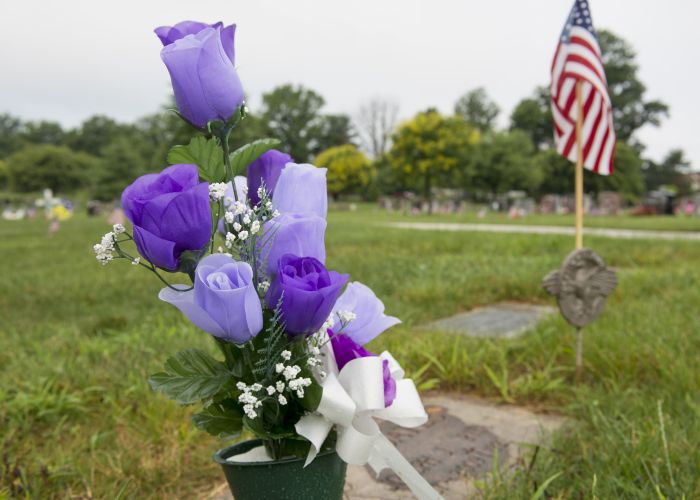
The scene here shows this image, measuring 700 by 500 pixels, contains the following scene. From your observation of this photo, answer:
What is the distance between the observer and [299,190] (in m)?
1.00

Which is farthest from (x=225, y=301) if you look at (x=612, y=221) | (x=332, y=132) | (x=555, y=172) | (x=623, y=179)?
(x=332, y=132)

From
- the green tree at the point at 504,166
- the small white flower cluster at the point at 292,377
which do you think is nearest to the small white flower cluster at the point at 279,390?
the small white flower cluster at the point at 292,377

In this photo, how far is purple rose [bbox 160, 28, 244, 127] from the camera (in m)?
0.86

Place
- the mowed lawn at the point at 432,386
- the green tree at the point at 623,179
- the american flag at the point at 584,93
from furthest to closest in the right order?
the green tree at the point at 623,179 → the american flag at the point at 584,93 → the mowed lawn at the point at 432,386

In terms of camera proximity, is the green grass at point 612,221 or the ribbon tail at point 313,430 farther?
the green grass at point 612,221

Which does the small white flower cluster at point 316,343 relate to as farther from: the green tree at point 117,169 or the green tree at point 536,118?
the green tree at point 536,118

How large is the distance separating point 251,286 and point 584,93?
2560 millimetres

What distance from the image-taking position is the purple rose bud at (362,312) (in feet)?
3.50

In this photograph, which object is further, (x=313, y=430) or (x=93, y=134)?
(x=93, y=134)

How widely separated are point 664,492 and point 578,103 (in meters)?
1.87

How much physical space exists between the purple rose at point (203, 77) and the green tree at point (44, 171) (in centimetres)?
6132

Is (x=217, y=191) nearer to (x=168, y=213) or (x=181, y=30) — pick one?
(x=168, y=213)

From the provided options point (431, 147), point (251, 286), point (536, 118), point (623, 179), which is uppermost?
point (536, 118)

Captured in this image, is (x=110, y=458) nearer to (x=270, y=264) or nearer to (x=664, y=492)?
(x=270, y=264)
